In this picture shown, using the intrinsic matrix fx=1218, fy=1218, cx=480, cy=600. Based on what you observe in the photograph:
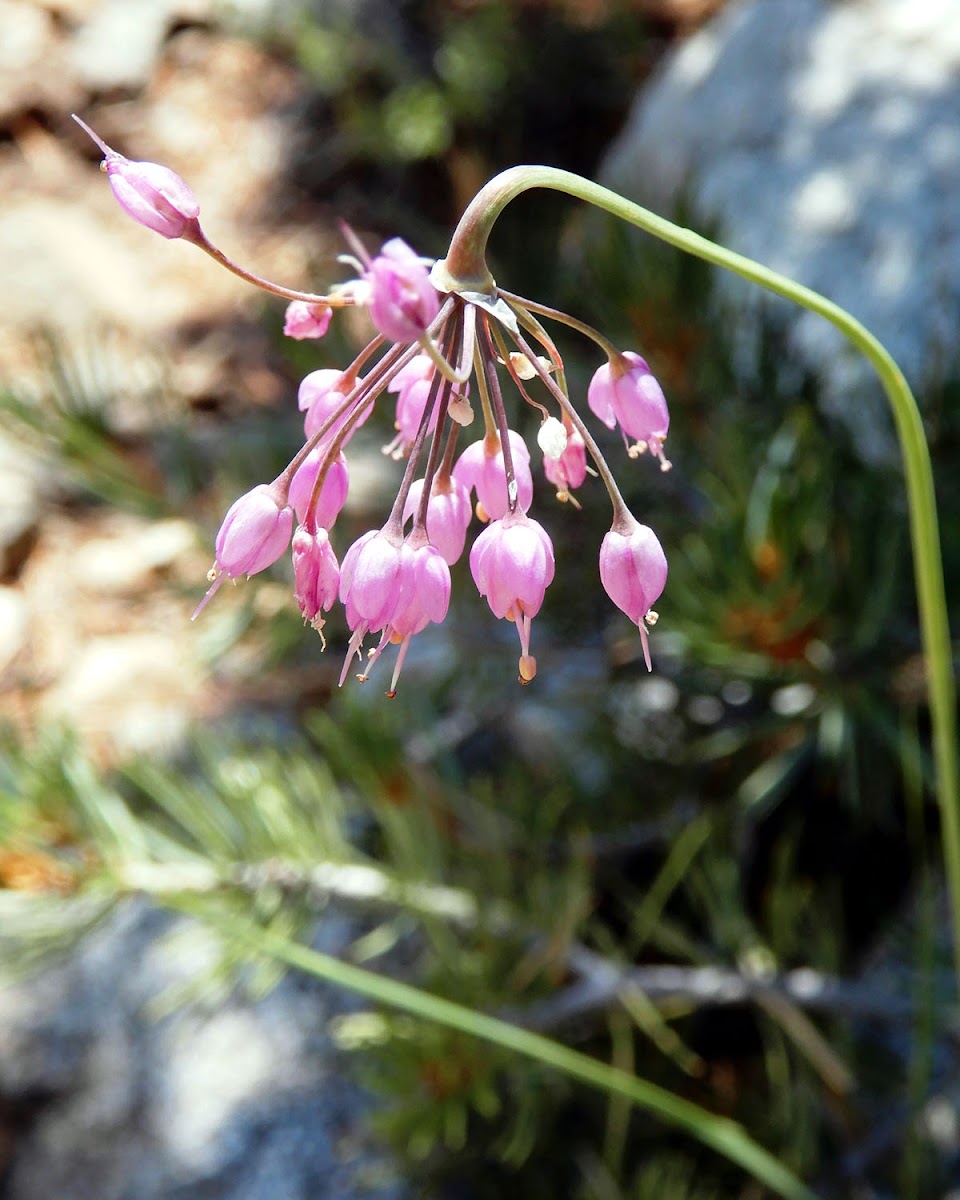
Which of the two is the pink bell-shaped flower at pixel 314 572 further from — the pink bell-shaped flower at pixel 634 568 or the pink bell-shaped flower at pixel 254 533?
the pink bell-shaped flower at pixel 634 568

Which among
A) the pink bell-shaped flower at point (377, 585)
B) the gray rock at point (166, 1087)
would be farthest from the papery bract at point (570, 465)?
the gray rock at point (166, 1087)

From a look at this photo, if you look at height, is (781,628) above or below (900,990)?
above

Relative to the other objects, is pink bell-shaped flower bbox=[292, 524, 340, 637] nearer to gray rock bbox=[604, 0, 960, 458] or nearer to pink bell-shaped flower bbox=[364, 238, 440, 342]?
pink bell-shaped flower bbox=[364, 238, 440, 342]

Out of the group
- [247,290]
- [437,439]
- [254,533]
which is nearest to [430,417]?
[437,439]

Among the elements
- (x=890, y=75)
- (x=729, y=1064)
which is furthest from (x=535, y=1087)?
(x=890, y=75)

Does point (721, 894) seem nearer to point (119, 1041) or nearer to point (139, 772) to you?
Answer: point (139, 772)

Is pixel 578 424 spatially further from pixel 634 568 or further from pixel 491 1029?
pixel 491 1029
